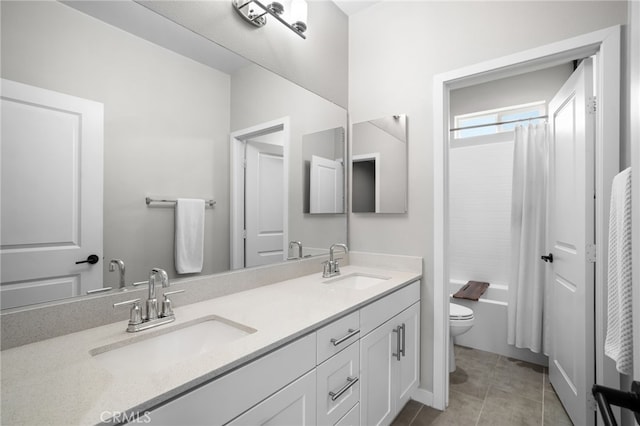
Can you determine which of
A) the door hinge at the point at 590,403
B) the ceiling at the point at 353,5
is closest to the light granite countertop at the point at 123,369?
the door hinge at the point at 590,403

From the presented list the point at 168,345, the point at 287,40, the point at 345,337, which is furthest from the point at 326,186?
the point at 168,345

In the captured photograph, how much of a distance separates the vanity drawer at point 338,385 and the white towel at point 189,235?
27.3 inches

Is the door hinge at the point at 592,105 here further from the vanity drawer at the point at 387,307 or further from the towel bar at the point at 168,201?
the towel bar at the point at 168,201

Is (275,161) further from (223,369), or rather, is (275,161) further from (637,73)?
(637,73)

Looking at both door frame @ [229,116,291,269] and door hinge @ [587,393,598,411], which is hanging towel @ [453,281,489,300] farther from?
door frame @ [229,116,291,269]

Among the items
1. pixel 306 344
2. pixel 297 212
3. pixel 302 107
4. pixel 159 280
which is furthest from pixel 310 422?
pixel 302 107

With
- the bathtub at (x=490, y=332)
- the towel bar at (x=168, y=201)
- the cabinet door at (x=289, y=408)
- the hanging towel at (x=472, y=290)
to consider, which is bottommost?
the bathtub at (x=490, y=332)

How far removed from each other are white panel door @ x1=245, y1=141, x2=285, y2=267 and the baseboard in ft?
4.00

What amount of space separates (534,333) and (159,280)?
2653 mm

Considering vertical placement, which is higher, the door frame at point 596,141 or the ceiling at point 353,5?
the ceiling at point 353,5

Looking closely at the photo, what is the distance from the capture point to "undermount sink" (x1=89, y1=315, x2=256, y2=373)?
934mm

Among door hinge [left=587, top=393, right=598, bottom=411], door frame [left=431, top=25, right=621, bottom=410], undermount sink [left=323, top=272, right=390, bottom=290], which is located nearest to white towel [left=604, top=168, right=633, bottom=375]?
door frame [left=431, top=25, right=621, bottom=410]

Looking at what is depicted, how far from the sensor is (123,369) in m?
0.92

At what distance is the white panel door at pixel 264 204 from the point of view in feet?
5.37
